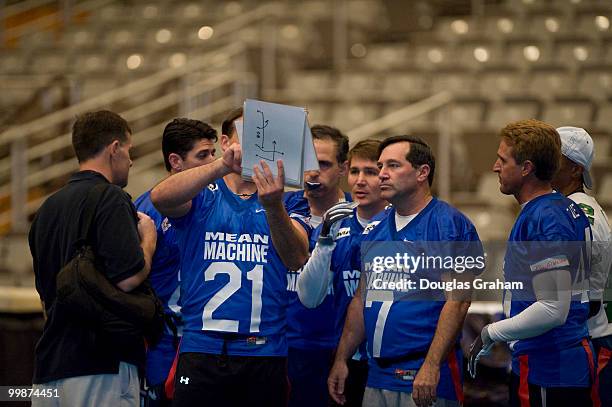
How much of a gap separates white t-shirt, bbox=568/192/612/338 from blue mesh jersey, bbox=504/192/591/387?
180 mm

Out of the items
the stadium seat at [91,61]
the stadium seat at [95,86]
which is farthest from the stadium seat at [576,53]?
the stadium seat at [91,61]

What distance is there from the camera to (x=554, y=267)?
4.23 m

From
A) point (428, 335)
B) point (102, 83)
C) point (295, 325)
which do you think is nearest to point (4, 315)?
point (295, 325)

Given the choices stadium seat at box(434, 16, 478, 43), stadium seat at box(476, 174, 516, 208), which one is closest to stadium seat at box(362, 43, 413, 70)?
stadium seat at box(434, 16, 478, 43)

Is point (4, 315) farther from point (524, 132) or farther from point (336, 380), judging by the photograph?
point (524, 132)

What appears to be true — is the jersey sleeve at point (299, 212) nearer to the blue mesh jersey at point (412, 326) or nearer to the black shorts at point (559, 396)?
the blue mesh jersey at point (412, 326)

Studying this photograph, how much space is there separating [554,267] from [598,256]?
50 cm

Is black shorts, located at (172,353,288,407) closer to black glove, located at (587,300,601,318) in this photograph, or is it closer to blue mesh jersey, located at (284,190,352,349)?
blue mesh jersey, located at (284,190,352,349)

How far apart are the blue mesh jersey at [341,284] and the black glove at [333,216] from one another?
2.29 feet

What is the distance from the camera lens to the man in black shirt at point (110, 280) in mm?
4016

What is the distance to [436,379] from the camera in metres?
4.34

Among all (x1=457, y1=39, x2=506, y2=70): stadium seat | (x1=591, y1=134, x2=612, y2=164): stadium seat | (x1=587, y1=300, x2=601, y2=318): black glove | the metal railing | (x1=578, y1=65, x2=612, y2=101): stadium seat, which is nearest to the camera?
(x1=587, y1=300, x2=601, y2=318): black glove

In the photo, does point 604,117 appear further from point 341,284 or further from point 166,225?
point 166,225

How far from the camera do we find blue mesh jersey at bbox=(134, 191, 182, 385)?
4.93m
